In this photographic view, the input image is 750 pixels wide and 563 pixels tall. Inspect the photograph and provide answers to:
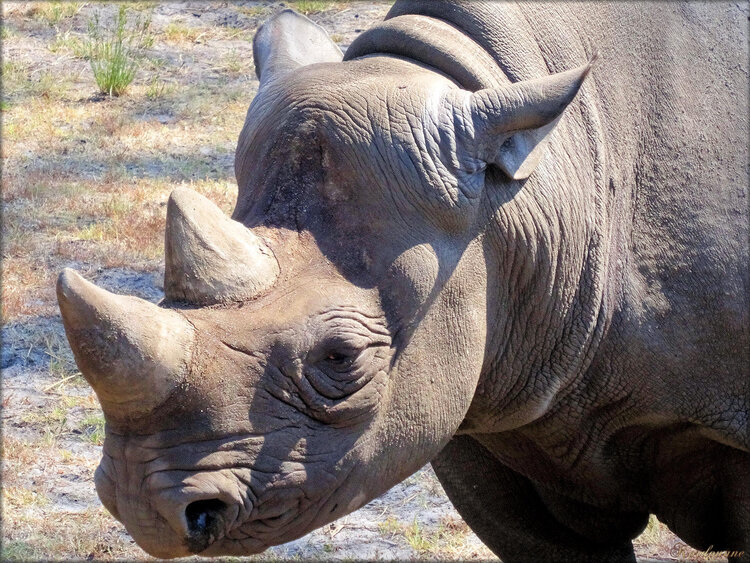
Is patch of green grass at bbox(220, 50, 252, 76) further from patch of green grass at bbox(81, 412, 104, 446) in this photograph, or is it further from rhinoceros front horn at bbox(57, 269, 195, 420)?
rhinoceros front horn at bbox(57, 269, 195, 420)

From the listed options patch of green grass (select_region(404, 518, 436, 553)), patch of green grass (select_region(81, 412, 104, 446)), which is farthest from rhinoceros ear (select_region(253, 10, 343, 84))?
patch of green grass (select_region(81, 412, 104, 446))

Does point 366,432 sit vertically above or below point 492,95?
below

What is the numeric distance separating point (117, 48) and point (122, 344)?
884cm

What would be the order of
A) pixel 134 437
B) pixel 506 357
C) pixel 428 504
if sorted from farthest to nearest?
pixel 428 504 → pixel 506 357 → pixel 134 437

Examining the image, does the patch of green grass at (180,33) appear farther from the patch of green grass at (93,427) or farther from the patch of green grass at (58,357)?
the patch of green grass at (93,427)

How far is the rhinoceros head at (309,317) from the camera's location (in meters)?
3.17

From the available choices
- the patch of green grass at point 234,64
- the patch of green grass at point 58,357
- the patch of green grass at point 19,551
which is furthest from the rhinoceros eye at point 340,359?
the patch of green grass at point 234,64

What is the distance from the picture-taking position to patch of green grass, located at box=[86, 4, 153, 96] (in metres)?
11.3

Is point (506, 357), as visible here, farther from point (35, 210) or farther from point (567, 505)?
Answer: point (35, 210)

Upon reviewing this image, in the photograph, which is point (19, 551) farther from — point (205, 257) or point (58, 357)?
point (205, 257)

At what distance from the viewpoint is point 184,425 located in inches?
126

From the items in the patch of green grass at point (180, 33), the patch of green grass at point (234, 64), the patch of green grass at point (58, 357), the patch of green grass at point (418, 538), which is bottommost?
the patch of green grass at point (180, 33)

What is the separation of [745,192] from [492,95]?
1.07 meters

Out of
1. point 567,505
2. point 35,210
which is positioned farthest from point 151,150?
point 567,505
